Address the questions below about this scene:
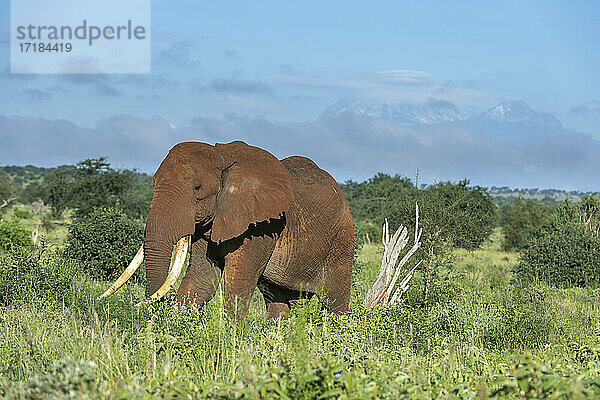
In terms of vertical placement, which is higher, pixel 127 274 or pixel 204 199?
pixel 204 199

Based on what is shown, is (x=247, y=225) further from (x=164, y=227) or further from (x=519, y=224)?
(x=519, y=224)

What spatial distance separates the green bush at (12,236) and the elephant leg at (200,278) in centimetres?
1278

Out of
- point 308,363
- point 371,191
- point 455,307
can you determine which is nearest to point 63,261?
point 455,307

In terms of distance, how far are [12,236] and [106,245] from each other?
18.2 feet

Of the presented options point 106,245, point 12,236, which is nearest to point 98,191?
point 12,236

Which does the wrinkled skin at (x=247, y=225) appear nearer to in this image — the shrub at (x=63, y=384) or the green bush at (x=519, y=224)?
the shrub at (x=63, y=384)

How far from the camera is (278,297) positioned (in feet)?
28.7

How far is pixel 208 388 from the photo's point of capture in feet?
13.7

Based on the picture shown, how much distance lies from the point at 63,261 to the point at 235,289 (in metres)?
4.53

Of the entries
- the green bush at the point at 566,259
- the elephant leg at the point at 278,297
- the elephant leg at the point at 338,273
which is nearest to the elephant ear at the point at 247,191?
the elephant leg at the point at 278,297

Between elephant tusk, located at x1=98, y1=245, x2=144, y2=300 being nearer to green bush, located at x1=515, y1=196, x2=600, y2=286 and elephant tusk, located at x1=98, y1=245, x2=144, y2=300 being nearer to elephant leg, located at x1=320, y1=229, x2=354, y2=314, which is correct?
elephant leg, located at x1=320, y1=229, x2=354, y2=314

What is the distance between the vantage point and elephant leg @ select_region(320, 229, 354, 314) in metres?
8.73

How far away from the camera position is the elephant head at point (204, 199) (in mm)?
6777

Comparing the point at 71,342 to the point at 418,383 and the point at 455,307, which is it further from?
the point at 455,307
